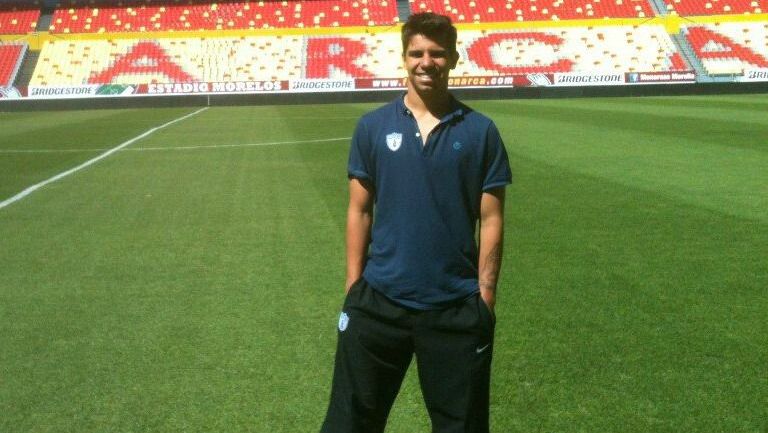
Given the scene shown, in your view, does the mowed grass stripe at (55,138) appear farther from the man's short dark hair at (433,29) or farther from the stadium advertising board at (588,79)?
the stadium advertising board at (588,79)

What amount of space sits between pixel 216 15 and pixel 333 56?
7.64 metres

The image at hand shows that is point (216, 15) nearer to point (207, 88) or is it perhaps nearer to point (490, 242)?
point (207, 88)

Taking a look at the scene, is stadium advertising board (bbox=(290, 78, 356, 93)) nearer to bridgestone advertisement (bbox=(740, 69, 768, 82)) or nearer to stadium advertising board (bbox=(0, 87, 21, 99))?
stadium advertising board (bbox=(0, 87, 21, 99))

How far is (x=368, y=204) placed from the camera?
11.6ft

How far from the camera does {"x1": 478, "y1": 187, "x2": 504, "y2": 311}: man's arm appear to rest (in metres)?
3.43

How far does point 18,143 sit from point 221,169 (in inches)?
316

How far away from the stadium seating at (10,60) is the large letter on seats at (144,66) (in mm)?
3676

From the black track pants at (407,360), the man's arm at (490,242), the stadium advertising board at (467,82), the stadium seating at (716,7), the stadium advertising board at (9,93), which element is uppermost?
the stadium seating at (716,7)

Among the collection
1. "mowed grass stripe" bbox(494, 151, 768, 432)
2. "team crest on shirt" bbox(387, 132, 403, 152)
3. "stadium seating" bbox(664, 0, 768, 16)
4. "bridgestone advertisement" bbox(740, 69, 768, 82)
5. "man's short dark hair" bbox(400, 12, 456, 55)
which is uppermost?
"stadium seating" bbox(664, 0, 768, 16)

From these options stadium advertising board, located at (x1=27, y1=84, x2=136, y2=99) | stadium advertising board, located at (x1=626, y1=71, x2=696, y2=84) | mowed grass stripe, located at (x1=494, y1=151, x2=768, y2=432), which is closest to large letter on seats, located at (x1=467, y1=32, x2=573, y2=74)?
stadium advertising board, located at (x1=626, y1=71, x2=696, y2=84)

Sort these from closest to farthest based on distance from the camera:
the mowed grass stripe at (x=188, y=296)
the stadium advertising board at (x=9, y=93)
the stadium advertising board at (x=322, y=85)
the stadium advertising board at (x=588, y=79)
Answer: the mowed grass stripe at (x=188, y=296) < the stadium advertising board at (x=9, y=93) < the stadium advertising board at (x=588, y=79) < the stadium advertising board at (x=322, y=85)

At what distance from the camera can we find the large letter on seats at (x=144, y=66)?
4888cm

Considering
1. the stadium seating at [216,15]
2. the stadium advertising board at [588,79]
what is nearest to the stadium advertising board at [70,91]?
the stadium seating at [216,15]

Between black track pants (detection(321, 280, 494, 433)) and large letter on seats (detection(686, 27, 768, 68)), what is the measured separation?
48937mm
